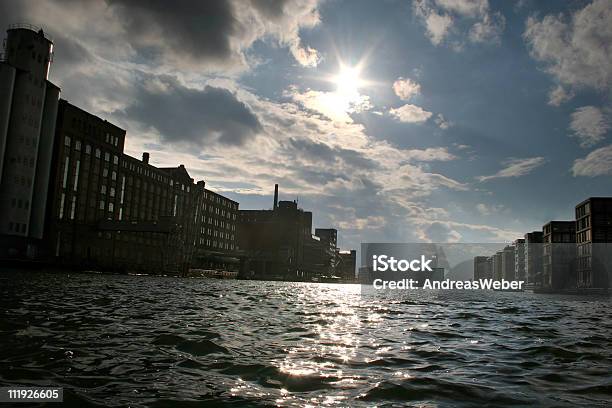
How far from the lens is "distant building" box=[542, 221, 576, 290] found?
16938 cm

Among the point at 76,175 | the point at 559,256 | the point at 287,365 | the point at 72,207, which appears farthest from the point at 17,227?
the point at 559,256

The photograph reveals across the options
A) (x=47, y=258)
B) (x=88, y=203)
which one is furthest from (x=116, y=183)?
(x=47, y=258)

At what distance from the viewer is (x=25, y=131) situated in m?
96.6

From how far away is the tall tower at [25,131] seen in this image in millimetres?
92938

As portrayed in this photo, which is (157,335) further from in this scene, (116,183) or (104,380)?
(116,183)

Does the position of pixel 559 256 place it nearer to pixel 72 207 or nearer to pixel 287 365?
pixel 72 207

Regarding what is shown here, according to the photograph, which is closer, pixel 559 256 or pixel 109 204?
pixel 109 204

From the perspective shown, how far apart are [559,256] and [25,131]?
171 meters

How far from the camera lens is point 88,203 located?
117688 millimetres

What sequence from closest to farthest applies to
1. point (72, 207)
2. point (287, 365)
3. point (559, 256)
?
point (287, 365) → point (72, 207) → point (559, 256)

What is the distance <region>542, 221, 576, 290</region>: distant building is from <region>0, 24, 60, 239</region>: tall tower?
530 feet

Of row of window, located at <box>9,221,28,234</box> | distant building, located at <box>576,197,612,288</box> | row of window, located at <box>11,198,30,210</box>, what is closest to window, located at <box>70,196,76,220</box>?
row of window, located at <box>11,198,30,210</box>

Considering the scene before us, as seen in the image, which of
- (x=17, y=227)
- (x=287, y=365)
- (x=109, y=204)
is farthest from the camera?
(x=109, y=204)

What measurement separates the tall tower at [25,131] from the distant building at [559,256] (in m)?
161
